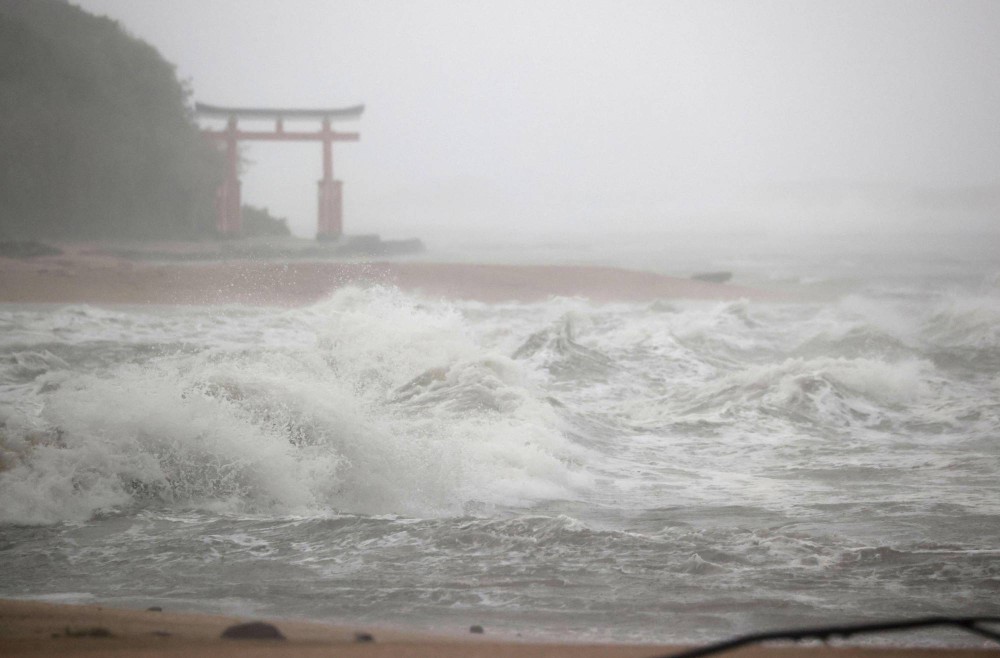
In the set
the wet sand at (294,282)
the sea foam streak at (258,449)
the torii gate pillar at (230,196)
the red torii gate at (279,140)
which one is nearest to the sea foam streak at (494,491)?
the sea foam streak at (258,449)

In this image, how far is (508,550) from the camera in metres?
2.02

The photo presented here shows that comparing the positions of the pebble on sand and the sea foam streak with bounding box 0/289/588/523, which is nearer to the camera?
the pebble on sand

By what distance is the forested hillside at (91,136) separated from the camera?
983cm

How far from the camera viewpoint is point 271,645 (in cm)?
110

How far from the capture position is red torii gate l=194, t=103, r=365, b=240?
14.1 metres

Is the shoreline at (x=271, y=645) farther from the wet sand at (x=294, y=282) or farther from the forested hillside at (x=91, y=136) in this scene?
the forested hillside at (x=91, y=136)

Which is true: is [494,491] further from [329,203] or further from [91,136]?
[329,203]

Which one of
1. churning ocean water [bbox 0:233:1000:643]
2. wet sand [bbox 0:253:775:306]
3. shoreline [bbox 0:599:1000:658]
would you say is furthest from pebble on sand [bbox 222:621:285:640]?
wet sand [bbox 0:253:775:306]

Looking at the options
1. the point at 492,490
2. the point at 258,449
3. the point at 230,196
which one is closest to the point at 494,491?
the point at 492,490

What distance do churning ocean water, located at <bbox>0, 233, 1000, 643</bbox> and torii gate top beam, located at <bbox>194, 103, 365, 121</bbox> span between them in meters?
9.56

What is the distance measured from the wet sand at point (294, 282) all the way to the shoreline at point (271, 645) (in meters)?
6.74

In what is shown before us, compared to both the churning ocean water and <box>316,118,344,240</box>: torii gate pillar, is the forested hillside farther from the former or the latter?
the churning ocean water

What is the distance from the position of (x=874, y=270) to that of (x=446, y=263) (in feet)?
21.3

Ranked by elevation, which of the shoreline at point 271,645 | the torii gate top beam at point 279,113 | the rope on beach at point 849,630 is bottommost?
the shoreline at point 271,645
